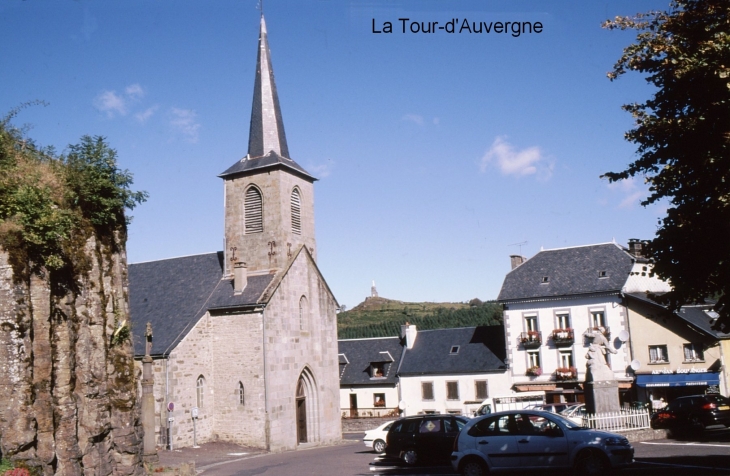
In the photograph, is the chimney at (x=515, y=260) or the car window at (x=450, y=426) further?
the chimney at (x=515, y=260)

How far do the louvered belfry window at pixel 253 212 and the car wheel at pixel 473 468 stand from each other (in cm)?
2145

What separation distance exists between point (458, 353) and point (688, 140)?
111 feet

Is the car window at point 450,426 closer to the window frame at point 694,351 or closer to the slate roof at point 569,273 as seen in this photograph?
the slate roof at point 569,273

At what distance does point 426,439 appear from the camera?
17.2 meters

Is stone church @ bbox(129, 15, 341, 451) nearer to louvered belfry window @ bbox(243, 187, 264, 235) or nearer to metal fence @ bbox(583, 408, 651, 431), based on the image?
louvered belfry window @ bbox(243, 187, 264, 235)

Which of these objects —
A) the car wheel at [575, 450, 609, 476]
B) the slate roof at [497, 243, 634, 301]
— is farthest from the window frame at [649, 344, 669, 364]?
the car wheel at [575, 450, 609, 476]

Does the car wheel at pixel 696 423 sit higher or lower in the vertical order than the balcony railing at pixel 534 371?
lower

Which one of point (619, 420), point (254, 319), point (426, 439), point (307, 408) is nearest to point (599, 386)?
point (619, 420)

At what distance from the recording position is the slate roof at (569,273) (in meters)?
39.0

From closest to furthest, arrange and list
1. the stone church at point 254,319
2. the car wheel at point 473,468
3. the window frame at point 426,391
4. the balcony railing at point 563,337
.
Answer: the car wheel at point 473,468 → the stone church at point 254,319 → the balcony railing at point 563,337 → the window frame at point 426,391

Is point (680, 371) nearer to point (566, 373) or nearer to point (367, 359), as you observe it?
point (566, 373)

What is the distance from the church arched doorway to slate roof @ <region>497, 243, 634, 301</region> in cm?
1459

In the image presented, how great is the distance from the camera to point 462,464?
43.1ft

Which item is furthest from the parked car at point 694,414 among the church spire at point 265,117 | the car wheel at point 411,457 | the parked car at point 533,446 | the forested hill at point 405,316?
the forested hill at point 405,316
